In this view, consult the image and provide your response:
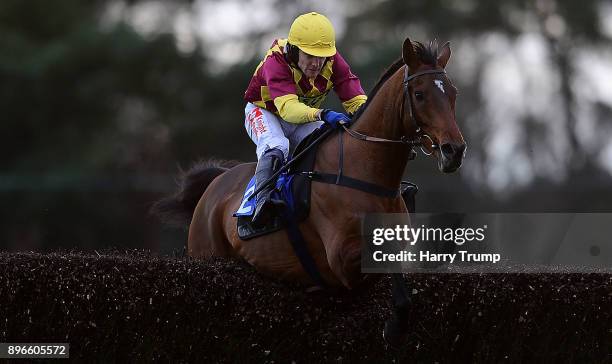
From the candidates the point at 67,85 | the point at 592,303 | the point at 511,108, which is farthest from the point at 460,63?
the point at 592,303

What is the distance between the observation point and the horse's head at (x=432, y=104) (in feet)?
17.0

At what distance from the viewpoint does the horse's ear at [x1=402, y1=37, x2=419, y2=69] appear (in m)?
5.52

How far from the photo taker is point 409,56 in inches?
219

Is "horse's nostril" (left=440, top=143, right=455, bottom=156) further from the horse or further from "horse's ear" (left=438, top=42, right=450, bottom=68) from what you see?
"horse's ear" (left=438, top=42, right=450, bottom=68)

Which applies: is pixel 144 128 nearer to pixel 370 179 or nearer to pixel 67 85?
pixel 67 85

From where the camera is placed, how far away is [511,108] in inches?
893

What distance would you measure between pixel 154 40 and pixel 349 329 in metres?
18.0

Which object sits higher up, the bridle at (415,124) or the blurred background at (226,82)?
the bridle at (415,124)

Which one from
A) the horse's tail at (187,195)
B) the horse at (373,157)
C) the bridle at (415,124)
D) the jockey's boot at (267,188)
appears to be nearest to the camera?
the horse at (373,157)

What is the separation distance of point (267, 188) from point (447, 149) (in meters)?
1.39

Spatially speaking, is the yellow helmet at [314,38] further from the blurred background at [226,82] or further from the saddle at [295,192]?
the blurred background at [226,82]

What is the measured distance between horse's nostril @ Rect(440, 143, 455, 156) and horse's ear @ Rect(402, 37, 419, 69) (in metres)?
0.61
